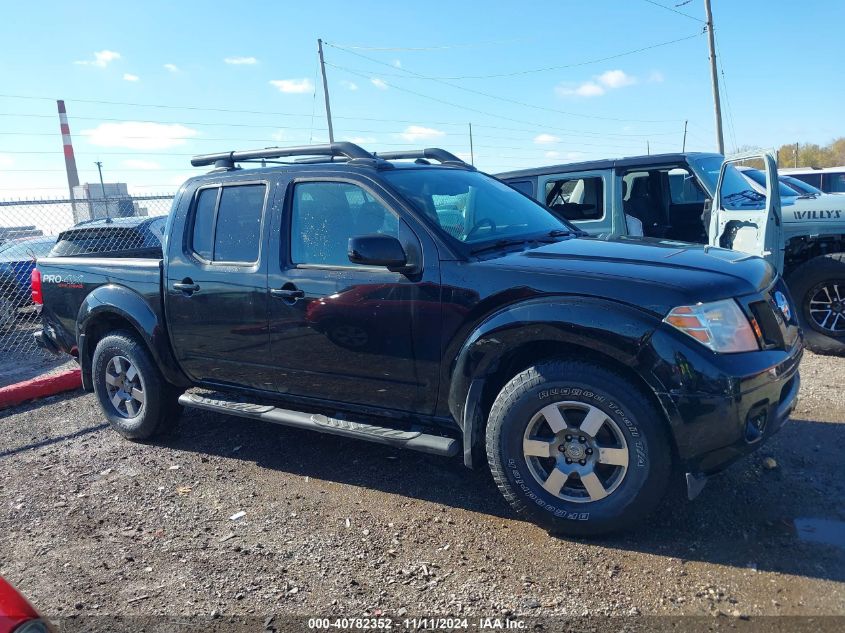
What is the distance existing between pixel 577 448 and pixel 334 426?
1429 mm

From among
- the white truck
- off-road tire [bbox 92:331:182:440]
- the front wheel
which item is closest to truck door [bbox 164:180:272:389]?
off-road tire [bbox 92:331:182:440]

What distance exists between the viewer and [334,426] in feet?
12.9

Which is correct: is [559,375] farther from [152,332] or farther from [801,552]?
[152,332]

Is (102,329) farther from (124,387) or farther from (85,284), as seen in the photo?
(124,387)

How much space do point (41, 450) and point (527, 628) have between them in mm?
4090

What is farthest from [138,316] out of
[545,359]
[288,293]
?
[545,359]

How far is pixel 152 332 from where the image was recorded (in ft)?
15.4

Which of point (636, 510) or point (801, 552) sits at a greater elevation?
point (636, 510)

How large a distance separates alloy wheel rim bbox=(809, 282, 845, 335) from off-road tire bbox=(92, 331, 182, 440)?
5774 mm

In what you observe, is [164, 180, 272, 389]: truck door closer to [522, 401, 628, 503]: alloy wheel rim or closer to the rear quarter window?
[522, 401, 628, 503]: alloy wheel rim

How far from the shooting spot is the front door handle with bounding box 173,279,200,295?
14.6 ft

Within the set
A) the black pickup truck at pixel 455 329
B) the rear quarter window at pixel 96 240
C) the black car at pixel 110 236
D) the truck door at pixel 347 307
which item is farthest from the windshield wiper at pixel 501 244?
the rear quarter window at pixel 96 240

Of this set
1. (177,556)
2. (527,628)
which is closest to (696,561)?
(527,628)

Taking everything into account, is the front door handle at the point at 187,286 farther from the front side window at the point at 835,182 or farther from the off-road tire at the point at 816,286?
the front side window at the point at 835,182
